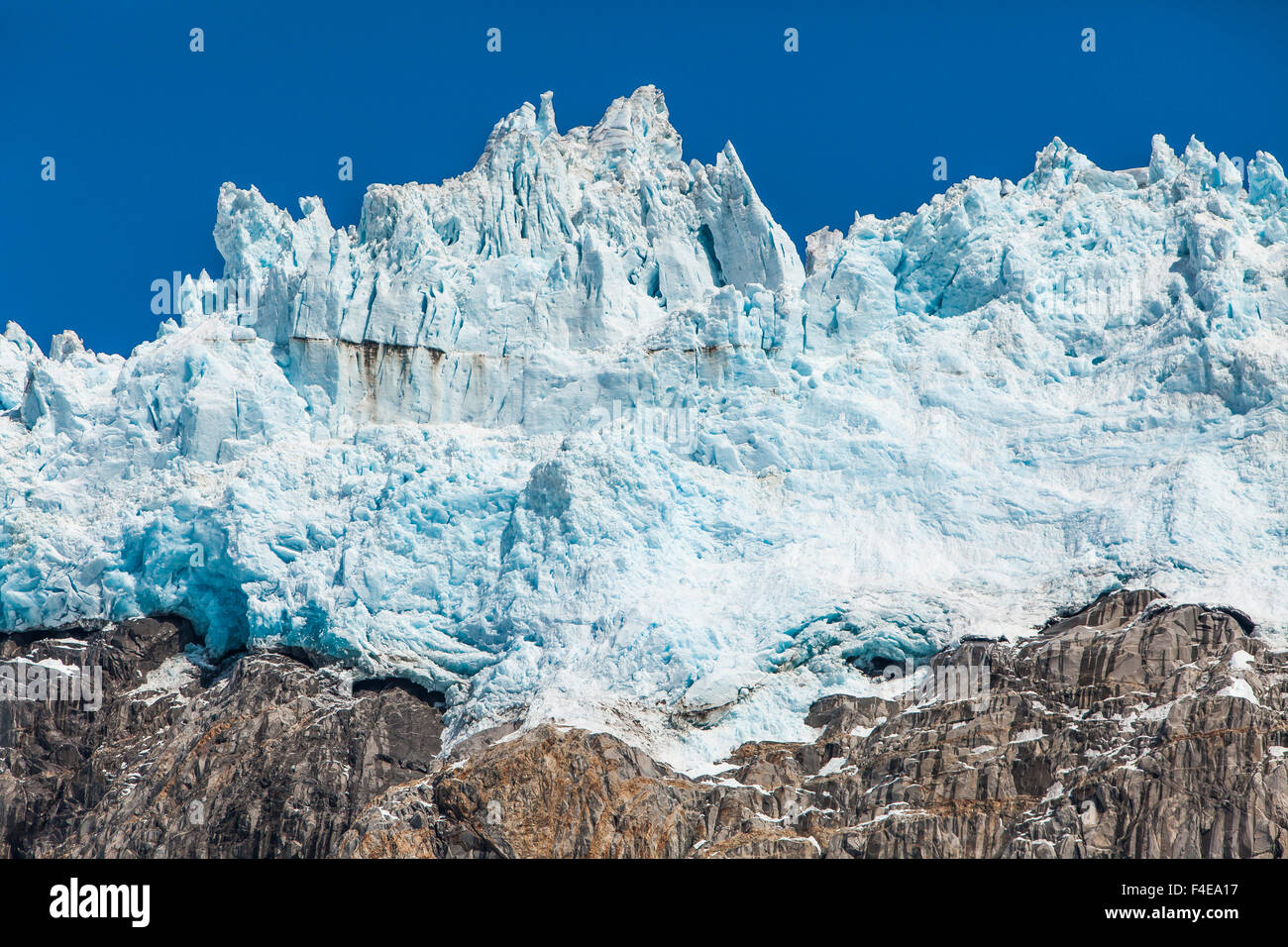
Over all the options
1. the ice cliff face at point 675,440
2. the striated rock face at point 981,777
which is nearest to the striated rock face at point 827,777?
the striated rock face at point 981,777

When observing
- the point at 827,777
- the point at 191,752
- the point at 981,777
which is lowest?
the point at 981,777

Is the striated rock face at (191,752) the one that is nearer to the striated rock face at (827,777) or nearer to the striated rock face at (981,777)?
the striated rock face at (827,777)

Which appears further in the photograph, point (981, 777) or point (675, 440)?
point (675, 440)

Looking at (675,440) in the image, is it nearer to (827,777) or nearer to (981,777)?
(827,777)

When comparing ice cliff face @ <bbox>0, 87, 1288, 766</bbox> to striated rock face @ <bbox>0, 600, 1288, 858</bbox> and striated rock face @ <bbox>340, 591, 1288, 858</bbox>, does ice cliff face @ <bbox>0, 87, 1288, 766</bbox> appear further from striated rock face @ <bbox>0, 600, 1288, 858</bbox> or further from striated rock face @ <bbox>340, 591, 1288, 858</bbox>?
striated rock face @ <bbox>340, 591, 1288, 858</bbox>

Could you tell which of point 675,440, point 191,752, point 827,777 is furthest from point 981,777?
point 191,752
